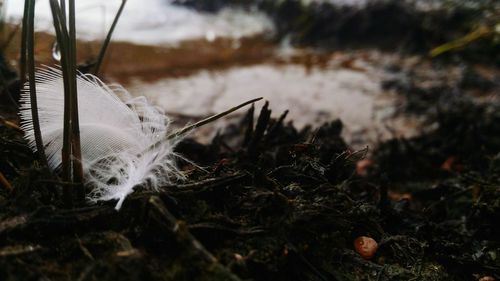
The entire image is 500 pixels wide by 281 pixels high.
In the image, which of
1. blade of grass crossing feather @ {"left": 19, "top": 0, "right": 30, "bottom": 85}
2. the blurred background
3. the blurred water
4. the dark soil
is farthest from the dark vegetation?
the blurred water

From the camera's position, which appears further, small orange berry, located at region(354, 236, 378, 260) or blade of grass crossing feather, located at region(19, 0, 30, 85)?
small orange berry, located at region(354, 236, 378, 260)

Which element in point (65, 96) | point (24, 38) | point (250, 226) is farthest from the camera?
point (24, 38)

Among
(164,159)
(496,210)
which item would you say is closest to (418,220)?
(496,210)

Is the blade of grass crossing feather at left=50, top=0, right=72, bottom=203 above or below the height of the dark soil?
above

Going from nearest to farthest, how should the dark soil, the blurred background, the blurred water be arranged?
1. the dark soil
2. the blurred background
3. the blurred water

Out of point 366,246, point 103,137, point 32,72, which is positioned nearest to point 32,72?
point 32,72

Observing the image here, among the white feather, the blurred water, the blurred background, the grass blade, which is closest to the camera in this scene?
the grass blade

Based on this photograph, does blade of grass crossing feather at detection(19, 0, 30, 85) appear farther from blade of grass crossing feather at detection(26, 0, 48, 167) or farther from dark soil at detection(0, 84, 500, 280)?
dark soil at detection(0, 84, 500, 280)

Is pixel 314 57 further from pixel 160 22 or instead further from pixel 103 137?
pixel 103 137
